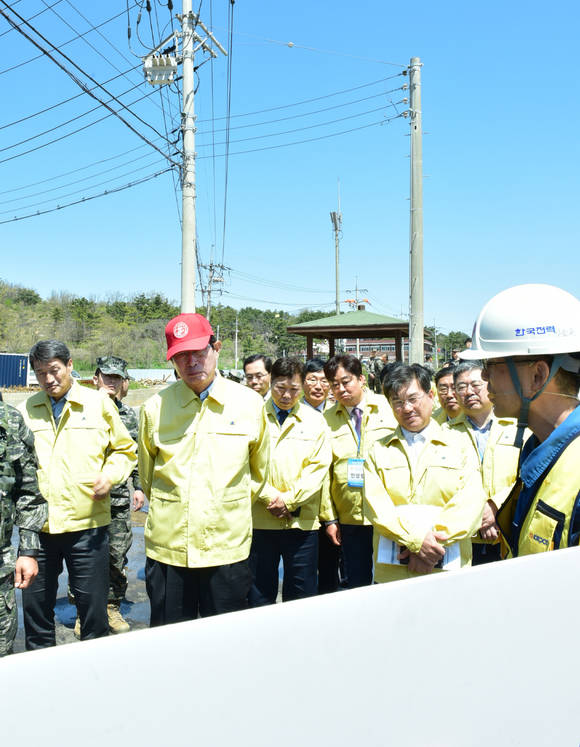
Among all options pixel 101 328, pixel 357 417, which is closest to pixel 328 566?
pixel 357 417

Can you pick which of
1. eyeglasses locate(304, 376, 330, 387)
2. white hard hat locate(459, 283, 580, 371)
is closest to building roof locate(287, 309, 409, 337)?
eyeglasses locate(304, 376, 330, 387)

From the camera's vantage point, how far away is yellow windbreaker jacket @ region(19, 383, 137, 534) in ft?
10.2

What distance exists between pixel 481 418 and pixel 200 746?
2985mm

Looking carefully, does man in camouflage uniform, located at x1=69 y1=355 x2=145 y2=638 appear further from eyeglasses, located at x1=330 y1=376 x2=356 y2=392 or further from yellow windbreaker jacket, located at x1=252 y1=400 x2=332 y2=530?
eyeglasses, located at x1=330 y1=376 x2=356 y2=392

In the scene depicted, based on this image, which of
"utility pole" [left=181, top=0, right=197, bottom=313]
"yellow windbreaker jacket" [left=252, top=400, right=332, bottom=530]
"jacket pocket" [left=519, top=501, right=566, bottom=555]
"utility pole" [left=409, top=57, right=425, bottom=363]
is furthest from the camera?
"utility pole" [left=409, top=57, right=425, bottom=363]

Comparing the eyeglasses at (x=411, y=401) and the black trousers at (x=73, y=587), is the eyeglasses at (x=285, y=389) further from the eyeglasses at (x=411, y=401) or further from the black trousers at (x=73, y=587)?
the black trousers at (x=73, y=587)

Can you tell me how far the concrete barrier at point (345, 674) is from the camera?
0.99 meters

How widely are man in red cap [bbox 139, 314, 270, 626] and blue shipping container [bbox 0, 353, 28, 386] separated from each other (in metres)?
31.3

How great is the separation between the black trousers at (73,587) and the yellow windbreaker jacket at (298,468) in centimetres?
98

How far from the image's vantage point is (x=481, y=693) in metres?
1.30

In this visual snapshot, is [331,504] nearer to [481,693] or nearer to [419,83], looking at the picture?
[481,693]

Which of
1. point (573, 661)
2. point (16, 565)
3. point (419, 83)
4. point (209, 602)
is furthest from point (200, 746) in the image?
point (419, 83)

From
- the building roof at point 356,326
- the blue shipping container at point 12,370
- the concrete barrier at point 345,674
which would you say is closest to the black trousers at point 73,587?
the concrete barrier at point 345,674

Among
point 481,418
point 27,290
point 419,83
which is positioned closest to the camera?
point 481,418
